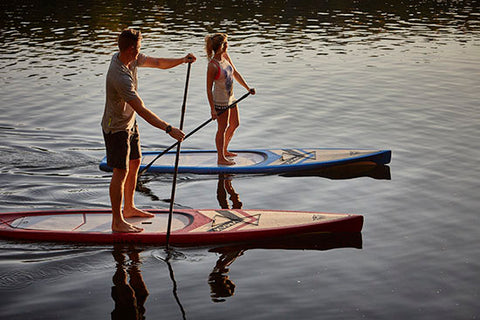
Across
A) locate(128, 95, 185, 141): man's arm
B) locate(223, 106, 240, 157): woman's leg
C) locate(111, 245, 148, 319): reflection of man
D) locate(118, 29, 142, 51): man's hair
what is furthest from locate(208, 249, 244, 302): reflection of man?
locate(223, 106, 240, 157): woman's leg

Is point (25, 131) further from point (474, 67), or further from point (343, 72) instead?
point (474, 67)

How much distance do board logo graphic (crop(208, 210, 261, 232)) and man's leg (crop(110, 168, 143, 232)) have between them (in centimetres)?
84

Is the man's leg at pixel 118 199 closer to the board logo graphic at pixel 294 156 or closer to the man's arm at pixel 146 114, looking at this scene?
the man's arm at pixel 146 114

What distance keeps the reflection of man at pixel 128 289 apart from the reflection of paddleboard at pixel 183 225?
0.83 ft

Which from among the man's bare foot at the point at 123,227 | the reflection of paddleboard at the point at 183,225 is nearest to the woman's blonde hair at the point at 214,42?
the reflection of paddleboard at the point at 183,225

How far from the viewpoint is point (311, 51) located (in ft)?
66.9

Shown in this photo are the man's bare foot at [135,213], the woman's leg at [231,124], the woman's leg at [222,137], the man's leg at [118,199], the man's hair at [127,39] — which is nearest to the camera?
the man's hair at [127,39]

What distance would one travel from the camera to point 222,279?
21.2 ft

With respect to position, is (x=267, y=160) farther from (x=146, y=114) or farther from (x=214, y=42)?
(x=146, y=114)

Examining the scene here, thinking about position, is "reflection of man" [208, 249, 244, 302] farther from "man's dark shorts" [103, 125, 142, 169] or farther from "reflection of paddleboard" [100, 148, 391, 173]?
"reflection of paddleboard" [100, 148, 391, 173]

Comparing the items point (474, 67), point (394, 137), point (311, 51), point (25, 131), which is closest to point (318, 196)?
point (394, 137)

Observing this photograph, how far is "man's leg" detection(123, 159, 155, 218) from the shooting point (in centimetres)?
723

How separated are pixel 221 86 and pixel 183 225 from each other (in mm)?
2720

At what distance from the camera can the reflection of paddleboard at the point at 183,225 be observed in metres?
7.14
